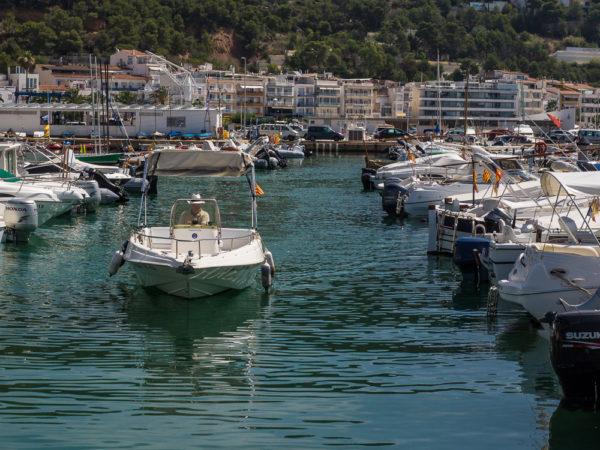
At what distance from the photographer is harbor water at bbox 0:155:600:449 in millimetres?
13031

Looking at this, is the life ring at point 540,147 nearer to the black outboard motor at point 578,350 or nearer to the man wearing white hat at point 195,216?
the man wearing white hat at point 195,216

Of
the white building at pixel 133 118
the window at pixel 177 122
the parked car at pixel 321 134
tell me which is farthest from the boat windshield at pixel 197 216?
the parked car at pixel 321 134

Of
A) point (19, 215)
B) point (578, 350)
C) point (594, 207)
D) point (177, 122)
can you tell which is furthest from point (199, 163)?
point (177, 122)

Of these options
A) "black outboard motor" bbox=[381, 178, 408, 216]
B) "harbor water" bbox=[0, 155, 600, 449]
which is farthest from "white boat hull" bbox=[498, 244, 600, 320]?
"black outboard motor" bbox=[381, 178, 408, 216]

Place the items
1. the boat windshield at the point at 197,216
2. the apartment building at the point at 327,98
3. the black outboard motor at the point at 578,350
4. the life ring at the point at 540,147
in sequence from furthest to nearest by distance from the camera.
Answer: the apartment building at the point at 327,98
the life ring at the point at 540,147
the boat windshield at the point at 197,216
the black outboard motor at the point at 578,350

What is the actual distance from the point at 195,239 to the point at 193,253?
3.14 ft

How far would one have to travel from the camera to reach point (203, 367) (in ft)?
53.2

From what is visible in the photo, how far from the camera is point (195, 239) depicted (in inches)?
863

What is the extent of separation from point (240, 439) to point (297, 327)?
266 inches

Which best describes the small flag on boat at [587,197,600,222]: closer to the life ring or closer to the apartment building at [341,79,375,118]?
the life ring

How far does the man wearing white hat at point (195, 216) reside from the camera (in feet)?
76.3

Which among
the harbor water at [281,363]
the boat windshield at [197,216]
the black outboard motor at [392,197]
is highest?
the boat windshield at [197,216]

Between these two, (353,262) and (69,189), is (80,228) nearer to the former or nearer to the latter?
(69,189)

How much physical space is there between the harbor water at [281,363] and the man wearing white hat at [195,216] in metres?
2.14
